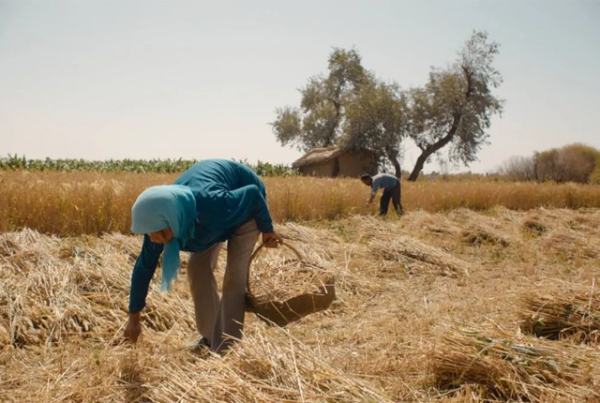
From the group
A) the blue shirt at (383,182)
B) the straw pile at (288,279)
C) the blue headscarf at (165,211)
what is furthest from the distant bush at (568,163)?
the blue headscarf at (165,211)

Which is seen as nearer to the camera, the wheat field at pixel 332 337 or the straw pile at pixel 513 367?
the wheat field at pixel 332 337

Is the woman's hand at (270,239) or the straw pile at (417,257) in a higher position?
the woman's hand at (270,239)

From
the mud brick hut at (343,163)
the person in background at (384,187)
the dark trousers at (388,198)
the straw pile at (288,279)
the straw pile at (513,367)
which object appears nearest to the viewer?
the straw pile at (513,367)

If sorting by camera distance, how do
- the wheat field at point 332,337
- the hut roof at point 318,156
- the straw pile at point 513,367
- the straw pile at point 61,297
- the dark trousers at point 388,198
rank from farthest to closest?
1. the hut roof at point 318,156
2. the dark trousers at point 388,198
3. the straw pile at point 61,297
4. the straw pile at point 513,367
5. the wheat field at point 332,337

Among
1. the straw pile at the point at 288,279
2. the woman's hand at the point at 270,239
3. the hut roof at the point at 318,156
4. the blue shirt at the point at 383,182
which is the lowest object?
the straw pile at the point at 288,279

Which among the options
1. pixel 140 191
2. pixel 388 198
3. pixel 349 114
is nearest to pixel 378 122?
pixel 349 114

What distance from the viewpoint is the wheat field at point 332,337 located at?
2.10 metres

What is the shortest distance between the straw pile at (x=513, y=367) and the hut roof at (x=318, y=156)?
25.3 m

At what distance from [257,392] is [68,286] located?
98.8 inches

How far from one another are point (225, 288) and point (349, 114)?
24479 millimetres

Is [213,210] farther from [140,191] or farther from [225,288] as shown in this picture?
[140,191]

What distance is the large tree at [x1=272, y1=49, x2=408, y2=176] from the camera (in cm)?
2586

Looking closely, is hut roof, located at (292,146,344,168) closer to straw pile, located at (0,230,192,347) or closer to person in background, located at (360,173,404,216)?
person in background, located at (360,173,404,216)

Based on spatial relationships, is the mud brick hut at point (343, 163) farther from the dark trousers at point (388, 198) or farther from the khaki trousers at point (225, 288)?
the khaki trousers at point (225, 288)
